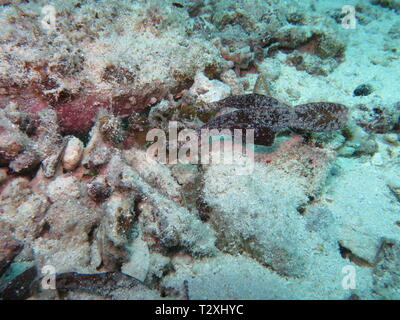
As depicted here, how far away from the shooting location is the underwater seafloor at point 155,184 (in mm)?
2117

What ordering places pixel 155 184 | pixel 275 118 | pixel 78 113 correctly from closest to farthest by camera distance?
1. pixel 275 118
2. pixel 155 184
3. pixel 78 113

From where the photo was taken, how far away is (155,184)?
2510 millimetres

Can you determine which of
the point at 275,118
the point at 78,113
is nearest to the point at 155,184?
the point at 78,113

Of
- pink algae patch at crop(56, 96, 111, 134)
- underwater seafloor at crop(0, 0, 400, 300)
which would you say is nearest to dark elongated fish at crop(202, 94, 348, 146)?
underwater seafloor at crop(0, 0, 400, 300)

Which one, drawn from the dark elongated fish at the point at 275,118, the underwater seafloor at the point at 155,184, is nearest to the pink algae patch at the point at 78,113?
the underwater seafloor at the point at 155,184

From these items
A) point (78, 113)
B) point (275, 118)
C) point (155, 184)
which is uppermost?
point (78, 113)

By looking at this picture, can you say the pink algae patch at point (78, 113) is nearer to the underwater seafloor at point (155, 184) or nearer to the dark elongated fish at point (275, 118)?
the underwater seafloor at point (155, 184)

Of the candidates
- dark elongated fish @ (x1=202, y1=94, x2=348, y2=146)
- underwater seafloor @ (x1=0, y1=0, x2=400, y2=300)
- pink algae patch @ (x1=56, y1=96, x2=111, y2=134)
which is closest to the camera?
underwater seafloor @ (x1=0, y1=0, x2=400, y2=300)

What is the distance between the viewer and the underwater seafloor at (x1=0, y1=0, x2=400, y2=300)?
212cm

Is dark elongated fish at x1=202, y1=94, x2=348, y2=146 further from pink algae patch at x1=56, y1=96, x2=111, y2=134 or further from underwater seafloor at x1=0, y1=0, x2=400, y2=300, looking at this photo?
pink algae patch at x1=56, y1=96, x2=111, y2=134

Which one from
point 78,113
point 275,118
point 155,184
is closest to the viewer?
point 275,118

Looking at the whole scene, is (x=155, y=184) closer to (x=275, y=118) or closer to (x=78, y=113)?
(x=78, y=113)

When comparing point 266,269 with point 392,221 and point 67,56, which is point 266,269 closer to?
point 392,221

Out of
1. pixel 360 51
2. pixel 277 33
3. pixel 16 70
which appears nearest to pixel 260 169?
pixel 16 70
